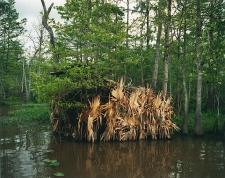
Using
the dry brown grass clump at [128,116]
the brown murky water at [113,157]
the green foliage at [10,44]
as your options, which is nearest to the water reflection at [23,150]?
the brown murky water at [113,157]

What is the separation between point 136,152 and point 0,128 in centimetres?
894

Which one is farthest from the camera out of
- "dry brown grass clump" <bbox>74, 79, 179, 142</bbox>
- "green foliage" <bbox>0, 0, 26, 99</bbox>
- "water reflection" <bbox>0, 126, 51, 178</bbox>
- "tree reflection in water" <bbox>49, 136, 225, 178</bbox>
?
"green foliage" <bbox>0, 0, 26, 99</bbox>

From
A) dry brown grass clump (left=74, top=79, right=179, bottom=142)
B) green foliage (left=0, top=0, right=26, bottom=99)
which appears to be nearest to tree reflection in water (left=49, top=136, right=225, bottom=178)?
dry brown grass clump (left=74, top=79, right=179, bottom=142)

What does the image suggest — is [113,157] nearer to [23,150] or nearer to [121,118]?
[121,118]

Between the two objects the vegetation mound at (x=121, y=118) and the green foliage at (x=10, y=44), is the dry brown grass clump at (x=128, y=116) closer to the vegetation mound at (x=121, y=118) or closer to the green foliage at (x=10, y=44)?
the vegetation mound at (x=121, y=118)

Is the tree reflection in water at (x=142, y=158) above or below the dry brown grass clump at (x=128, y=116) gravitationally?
below

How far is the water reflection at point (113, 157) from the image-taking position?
7360mm

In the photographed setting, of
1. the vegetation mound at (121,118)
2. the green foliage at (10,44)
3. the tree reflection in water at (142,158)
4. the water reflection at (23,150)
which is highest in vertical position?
the green foliage at (10,44)

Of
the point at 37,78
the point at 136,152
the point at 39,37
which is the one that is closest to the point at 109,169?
the point at 136,152

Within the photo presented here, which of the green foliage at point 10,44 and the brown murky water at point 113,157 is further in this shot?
the green foliage at point 10,44

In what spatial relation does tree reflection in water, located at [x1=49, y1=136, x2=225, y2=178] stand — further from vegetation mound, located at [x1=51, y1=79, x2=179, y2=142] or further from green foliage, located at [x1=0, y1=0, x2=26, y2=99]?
green foliage, located at [x1=0, y1=0, x2=26, y2=99]

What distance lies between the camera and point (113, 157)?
29.7 ft

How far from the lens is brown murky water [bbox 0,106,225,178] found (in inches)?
289

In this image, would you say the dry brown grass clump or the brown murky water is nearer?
the brown murky water
